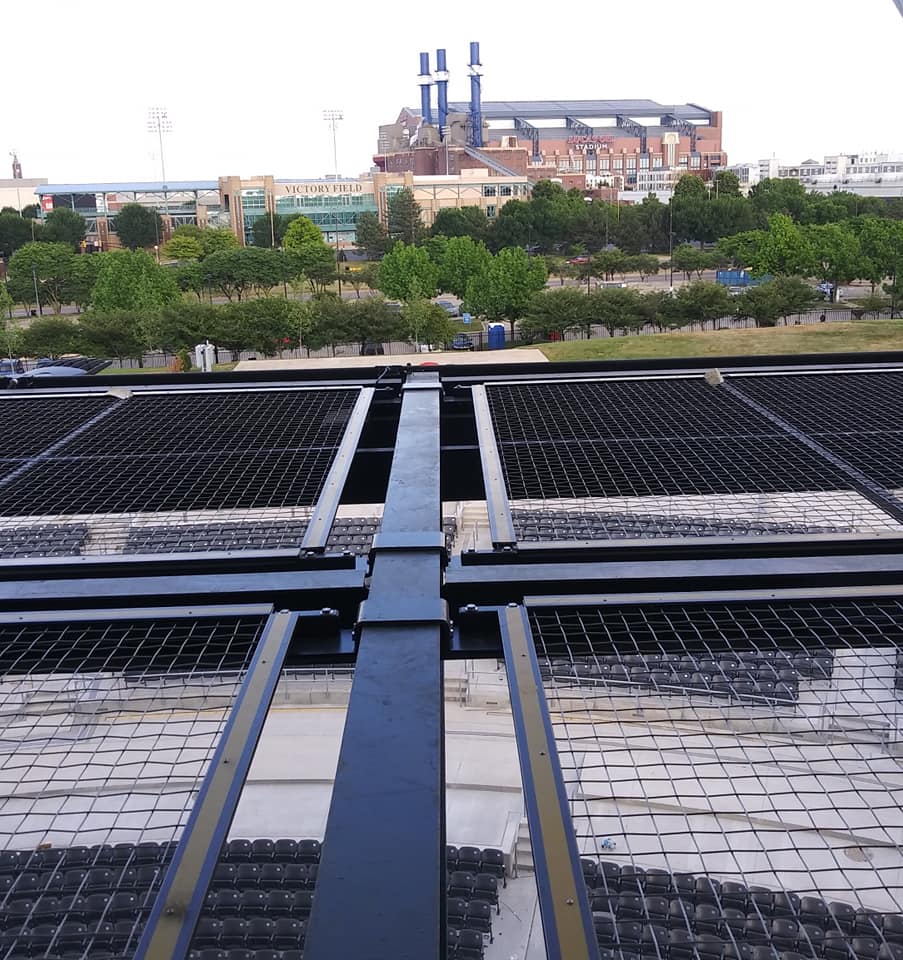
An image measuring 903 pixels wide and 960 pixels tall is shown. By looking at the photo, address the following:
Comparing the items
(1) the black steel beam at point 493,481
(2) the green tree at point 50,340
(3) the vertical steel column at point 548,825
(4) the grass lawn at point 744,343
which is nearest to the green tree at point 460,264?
(4) the grass lawn at point 744,343

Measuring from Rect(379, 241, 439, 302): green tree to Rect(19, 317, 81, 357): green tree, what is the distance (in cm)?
602

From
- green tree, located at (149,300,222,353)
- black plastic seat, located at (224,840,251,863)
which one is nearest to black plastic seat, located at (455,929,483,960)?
black plastic seat, located at (224,840,251,863)

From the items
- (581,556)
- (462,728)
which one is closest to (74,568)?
(581,556)

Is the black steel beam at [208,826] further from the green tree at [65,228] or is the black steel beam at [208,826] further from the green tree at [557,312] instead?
the green tree at [65,228]

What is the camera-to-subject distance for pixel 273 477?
1.87 meters

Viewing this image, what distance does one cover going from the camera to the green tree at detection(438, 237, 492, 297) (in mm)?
18422

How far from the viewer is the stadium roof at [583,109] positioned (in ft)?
164

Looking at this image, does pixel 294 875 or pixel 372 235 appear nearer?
pixel 294 875

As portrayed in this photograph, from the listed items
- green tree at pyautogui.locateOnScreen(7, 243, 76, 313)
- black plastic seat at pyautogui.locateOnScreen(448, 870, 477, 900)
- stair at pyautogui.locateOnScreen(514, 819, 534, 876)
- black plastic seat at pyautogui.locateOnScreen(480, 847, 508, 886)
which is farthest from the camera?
green tree at pyautogui.locateOnScreen(7, 243, 76, 313)

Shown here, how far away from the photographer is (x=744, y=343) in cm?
1270

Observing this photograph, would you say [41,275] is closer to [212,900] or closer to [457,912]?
[212,900]

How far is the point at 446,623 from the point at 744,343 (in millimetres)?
12427

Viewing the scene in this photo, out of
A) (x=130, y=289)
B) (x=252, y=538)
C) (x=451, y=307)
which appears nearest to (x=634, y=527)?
(x=252, y=538)

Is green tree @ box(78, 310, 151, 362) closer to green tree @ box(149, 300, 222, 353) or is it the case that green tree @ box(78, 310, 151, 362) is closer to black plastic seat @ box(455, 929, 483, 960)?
green tree @ box(149, 300, 222, 353)
